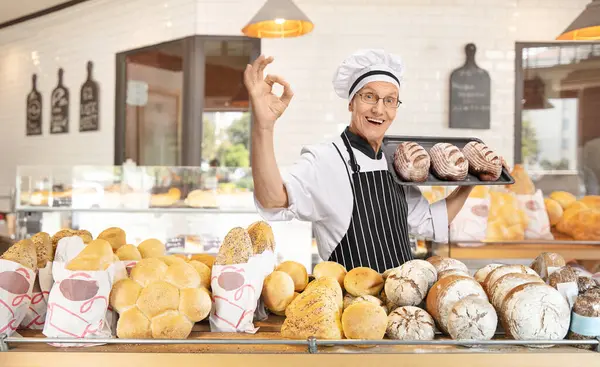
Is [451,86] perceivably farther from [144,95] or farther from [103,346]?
[103,346]

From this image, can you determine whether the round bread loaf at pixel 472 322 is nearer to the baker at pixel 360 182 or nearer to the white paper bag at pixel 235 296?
the white paper bag at pixel 235 296

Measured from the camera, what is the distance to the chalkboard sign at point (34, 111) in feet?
23.1

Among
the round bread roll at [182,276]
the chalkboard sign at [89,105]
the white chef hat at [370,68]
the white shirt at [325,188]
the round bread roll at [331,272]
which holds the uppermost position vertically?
the chalkboard sign at [89,105]

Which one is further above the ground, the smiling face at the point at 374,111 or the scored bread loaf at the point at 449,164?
the smiling face at the point at 374,111

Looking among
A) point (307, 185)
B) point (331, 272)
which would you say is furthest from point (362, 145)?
point (331, 272)

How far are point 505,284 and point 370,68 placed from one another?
1.06 metres

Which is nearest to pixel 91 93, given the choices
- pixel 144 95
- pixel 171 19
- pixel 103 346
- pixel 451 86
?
pixel 144 95

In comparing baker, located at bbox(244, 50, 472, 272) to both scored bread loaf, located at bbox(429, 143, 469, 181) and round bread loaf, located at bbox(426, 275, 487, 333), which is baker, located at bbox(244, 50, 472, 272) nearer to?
scored bread loaf, located at bbox(429, 143, 469, 181)

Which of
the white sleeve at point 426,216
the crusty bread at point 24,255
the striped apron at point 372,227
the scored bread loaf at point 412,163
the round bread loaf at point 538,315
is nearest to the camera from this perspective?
the round bread loaf at point 538,315

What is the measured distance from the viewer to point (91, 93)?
6.13m

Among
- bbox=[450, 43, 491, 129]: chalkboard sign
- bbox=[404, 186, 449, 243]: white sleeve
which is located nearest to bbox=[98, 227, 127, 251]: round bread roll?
bbox=[404, 186, 449, 243]: white sleeve

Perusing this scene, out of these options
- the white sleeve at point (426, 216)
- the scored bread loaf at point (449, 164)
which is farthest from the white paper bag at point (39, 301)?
the white sleeve at point (426, 216)

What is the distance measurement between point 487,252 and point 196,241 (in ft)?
5.92

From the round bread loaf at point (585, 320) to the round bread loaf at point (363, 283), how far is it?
382 millimetres
